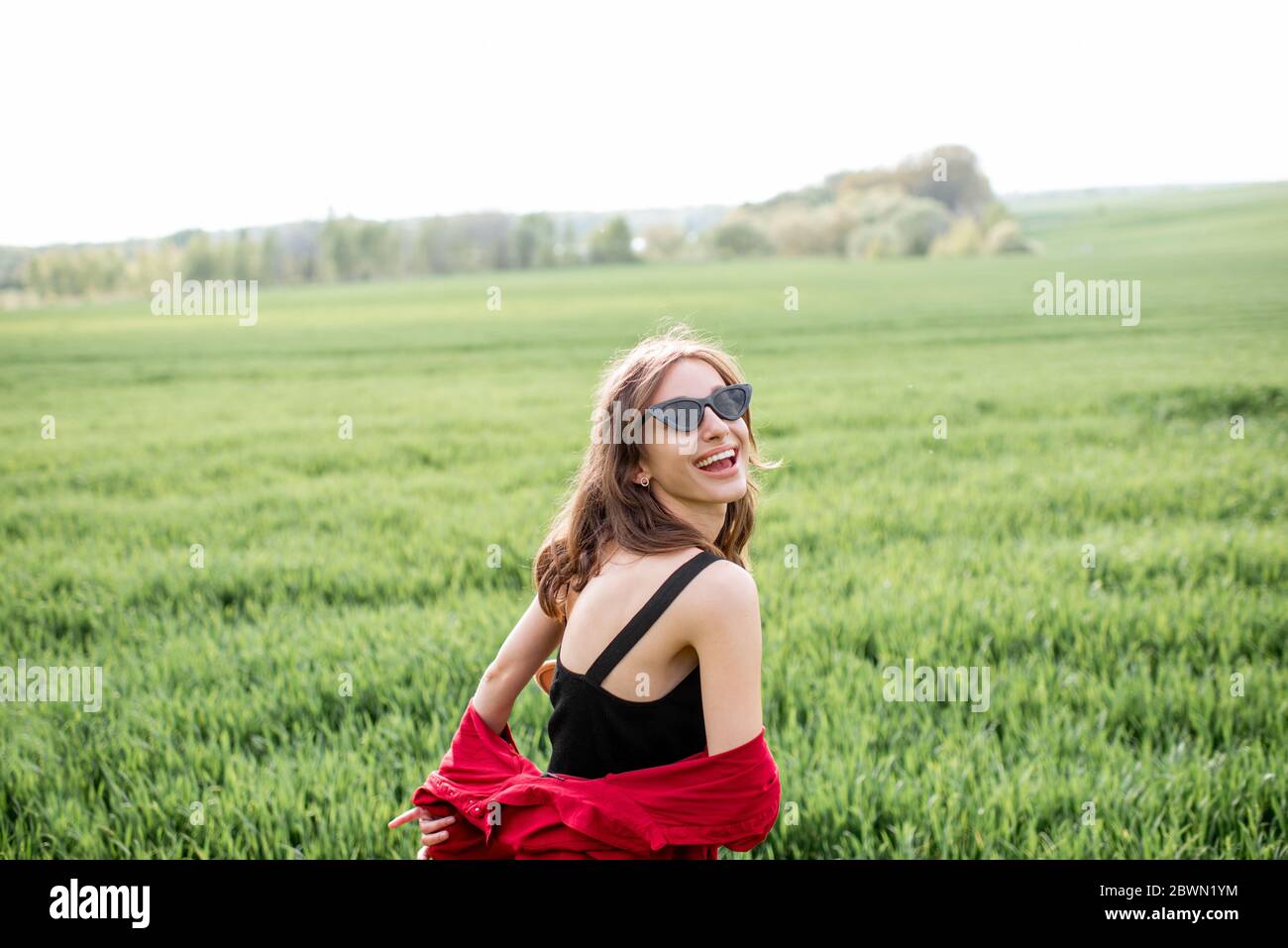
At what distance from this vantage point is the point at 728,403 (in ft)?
7.21

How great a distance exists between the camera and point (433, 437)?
1084 cm

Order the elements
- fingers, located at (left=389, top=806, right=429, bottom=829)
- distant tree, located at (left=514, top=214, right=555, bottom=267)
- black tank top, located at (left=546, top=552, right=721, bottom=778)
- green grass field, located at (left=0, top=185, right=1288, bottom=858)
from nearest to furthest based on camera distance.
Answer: black tank top, located at (left=546, top=552, right=721, bottom=778), fingers, located at (left=389, top=806, right=429, bottom=829), green grass field, located at (left=0, top=185, right=1288, bottom=858), distant tree, located at (left=514, top=214, right=555, bottom=267)

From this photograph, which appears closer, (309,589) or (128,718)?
(128,718)

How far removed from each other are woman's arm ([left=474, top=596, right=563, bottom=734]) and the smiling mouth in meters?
0.52

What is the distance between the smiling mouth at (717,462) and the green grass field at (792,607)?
1433 millimetres

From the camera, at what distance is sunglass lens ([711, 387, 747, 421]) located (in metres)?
2.19

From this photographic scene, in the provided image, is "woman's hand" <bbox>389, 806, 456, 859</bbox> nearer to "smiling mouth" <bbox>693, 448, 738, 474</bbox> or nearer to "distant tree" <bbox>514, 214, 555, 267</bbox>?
"smiling mouth" <bbox>693, 448, 738, 474</bbox>

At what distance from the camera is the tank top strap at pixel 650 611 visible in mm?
1983

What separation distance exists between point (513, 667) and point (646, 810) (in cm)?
53

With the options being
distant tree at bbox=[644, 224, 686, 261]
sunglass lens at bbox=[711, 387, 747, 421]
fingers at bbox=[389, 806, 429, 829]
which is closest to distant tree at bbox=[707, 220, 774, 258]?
distant tree at bbox=[644, 224, 686, 261]
